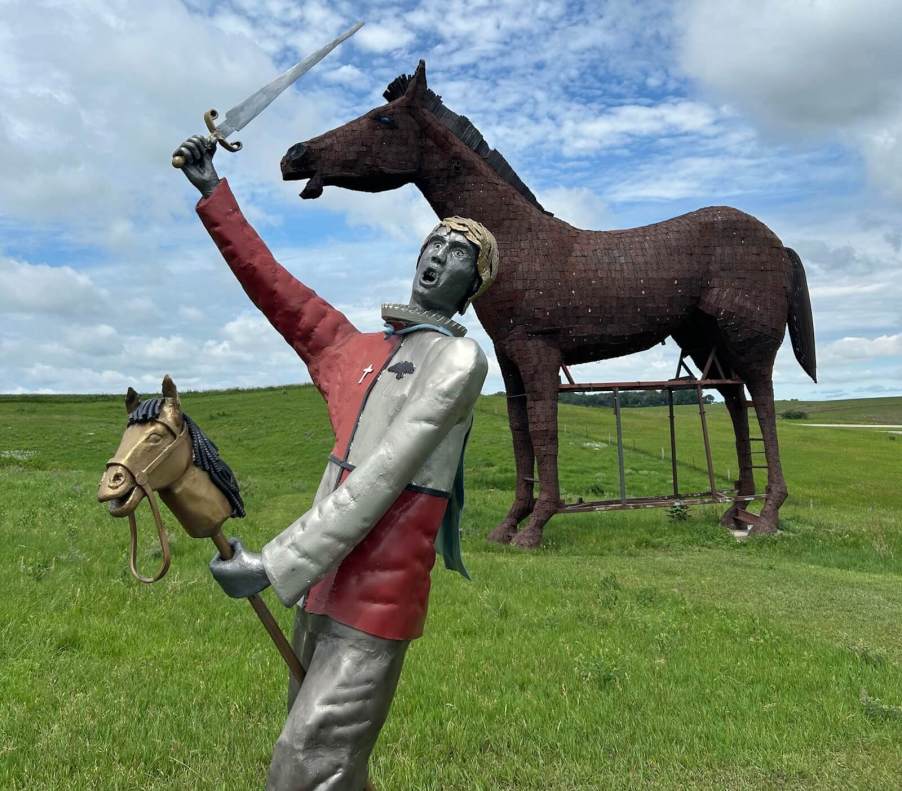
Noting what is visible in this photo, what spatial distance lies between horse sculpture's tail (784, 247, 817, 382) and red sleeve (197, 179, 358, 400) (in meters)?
9.21

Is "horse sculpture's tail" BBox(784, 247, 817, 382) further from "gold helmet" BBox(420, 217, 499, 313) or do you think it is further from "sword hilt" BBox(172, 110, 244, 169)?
"sword hilt" BBox(172, 110, 244, 169)

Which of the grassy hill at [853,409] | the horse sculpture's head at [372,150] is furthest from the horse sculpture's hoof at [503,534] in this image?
the grassy hill at [853,409]

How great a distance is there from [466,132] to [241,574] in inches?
290

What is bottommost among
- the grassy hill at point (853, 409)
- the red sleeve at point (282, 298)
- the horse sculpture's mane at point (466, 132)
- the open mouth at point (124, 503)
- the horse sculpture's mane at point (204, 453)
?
the grassy hill at point (853, 409)

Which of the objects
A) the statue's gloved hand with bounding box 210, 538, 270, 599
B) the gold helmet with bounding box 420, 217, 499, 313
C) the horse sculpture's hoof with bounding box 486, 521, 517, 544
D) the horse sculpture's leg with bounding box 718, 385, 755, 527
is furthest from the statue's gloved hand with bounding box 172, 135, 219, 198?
the horse sculpture's leg with bounding box 718, 385, 755, 527

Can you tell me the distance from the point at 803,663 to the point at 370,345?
4.02m

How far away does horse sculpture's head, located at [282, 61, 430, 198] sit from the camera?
289 inches

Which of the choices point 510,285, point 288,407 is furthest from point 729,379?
point 288,407

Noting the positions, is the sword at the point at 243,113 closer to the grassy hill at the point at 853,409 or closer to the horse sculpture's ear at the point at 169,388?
the horse sculpture's ear at the point at 169,388

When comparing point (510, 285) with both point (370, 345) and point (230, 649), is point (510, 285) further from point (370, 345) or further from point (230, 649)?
point (370, 345)

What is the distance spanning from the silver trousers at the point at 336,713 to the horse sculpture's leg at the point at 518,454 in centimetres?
727

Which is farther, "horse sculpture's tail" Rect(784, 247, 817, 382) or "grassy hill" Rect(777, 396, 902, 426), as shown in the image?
"grassy hill" Rect(777, 396, 902, 426)

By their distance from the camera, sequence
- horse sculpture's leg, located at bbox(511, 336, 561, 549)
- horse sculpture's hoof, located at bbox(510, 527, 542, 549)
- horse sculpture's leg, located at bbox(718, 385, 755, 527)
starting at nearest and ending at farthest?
horse sculpture's leg, located at bbox(511, 336, 561, 549)
horse sculpture's hoof, located at bbox(510, 527, 542, 549)
horse sculpture's leg, located at bbox(718, 385, 755, 527)

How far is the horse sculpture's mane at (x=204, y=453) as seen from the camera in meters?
2.07
